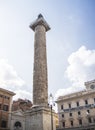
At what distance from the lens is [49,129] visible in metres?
19.0

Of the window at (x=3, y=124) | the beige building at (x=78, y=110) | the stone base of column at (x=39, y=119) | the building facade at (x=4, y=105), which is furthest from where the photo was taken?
the beige building at (x=78, y=110)

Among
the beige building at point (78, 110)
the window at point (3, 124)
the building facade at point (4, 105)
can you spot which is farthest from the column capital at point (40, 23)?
the beige building at point (78, 110)

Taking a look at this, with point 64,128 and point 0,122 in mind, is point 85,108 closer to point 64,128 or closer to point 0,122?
point 64,128

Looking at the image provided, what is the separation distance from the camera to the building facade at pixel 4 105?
31913mm

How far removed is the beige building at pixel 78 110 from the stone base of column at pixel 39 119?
19630 millimetres

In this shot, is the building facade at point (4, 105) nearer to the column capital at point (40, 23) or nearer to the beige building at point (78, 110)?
the beige building at point (78, 110)

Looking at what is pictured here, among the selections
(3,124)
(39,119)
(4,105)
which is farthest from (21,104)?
(39,119)

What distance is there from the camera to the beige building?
37.4 metres

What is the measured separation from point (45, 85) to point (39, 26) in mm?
9262

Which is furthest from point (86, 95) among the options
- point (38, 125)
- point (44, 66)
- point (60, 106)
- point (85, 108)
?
point (38, 125)

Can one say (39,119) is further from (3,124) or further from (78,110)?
(78,110)

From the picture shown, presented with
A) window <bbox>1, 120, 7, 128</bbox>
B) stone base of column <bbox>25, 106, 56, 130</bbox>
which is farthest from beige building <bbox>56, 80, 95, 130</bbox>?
stone base of column <bbox>25, 106, 56, 130</bbox>

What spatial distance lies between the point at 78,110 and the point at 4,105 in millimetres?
16506

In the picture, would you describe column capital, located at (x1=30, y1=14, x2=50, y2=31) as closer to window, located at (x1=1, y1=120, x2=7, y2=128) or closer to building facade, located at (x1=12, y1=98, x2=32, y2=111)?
window, located at (x1=1, y1=120, x2=7, y2=128)
